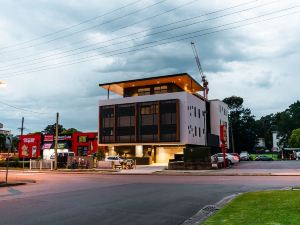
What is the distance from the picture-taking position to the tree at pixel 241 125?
105625 millimetres

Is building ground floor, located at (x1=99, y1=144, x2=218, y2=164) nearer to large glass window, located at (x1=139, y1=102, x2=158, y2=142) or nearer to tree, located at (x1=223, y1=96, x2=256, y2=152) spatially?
large glass window, located at (x1=139, y1=102, x2=158, y2=142)

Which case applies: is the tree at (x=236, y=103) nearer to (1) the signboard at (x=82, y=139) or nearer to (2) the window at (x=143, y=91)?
(2) the window at (x=143, y=91)

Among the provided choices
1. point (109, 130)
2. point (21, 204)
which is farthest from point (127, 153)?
point (21, 204)

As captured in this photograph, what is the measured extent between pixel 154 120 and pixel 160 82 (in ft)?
29.2

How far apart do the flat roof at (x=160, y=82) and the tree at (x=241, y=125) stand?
31.1 m

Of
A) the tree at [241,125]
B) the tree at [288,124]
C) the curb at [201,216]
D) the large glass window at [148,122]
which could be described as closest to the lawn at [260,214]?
the curb at [201,216]

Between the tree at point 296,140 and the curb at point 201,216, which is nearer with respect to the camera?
the curb at point 201,216

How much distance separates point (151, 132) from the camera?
211 feet

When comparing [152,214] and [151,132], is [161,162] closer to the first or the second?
[151,132]

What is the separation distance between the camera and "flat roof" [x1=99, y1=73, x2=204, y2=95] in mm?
66500

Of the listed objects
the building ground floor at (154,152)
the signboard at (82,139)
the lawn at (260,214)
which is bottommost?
the lawn at (260,214)

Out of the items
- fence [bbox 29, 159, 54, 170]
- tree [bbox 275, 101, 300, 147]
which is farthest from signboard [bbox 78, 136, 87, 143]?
tree [bbox 275, 101, 300, 147]

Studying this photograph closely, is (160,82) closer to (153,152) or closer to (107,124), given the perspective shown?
(107,124)

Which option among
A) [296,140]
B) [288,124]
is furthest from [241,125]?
[288,124]
